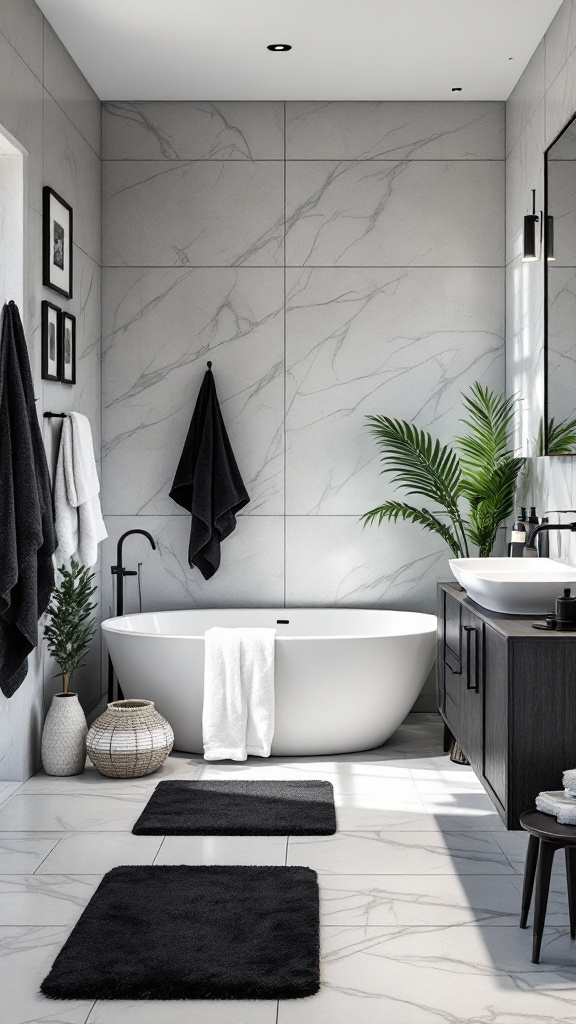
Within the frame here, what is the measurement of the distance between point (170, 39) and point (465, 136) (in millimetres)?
1553

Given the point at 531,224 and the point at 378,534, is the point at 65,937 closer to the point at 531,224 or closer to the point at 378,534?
the point at 378,534

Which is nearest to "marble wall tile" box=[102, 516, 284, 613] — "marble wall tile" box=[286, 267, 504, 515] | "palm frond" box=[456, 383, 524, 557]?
"marble wall tile" box=[286, 267, 504, 515]

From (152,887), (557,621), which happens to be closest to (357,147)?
(557,621)

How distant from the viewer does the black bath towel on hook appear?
4824 mm

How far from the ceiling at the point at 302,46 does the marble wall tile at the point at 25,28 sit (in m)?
0.10

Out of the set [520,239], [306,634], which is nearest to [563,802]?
[306,634]

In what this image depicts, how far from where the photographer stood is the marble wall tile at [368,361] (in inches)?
196

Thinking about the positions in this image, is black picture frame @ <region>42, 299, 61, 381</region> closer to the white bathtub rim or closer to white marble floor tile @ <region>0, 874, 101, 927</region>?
the white bathtub rim

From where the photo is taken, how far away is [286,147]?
4.95m

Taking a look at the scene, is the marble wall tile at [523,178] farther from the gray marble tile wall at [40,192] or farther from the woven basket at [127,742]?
the woven basket at [127,742]

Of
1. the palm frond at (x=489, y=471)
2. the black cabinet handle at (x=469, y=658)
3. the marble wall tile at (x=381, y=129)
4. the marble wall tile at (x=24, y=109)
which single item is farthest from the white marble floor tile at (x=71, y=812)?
the marble wall tile at (x=381, y=129)

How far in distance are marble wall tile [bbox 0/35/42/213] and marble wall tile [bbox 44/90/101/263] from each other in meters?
0.11

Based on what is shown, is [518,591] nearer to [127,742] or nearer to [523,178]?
[127,742]

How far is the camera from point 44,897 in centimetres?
283
